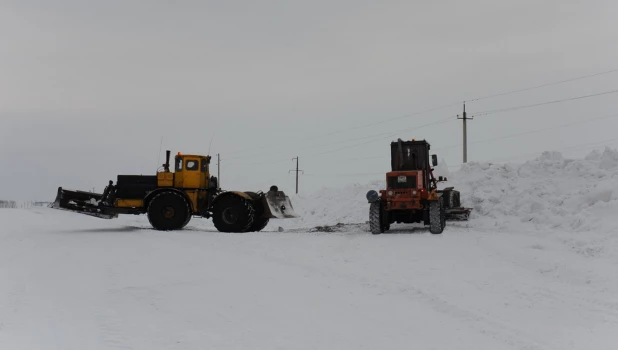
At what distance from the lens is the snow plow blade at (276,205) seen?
2062 centimetres

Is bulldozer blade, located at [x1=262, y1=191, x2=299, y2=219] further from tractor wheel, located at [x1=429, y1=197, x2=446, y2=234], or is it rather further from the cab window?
tractor wheel, located at [x1=429, y1=197, x2=446, y2=234]

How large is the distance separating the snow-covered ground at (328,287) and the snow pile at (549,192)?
0.32 ft

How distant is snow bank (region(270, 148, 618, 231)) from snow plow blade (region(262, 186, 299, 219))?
5.59 metres

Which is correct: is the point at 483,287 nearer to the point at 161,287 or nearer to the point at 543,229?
the point at 161,287

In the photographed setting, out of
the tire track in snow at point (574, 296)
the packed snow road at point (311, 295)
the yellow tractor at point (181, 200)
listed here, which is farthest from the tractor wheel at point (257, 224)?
the tire track in snow at point (574, 296)

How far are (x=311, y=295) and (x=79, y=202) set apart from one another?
48.1 feet

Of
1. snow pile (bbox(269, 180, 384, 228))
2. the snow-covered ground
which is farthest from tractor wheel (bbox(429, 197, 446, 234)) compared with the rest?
snow pile (bbox(269, 180, 384, 228))

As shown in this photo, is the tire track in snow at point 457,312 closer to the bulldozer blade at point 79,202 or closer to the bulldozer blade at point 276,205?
the bulldozer blade at point 276,205

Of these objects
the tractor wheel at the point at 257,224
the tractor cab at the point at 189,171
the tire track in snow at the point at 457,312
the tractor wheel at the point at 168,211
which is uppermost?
the tractor cab at the point at 189,171

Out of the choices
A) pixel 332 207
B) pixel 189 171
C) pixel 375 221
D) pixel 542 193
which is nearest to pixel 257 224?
pixel 189 171

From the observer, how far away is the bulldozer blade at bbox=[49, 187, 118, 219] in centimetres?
2084

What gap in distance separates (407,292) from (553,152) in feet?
53.7

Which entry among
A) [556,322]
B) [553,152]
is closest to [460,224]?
[553,152]

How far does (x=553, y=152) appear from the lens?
23344mm
